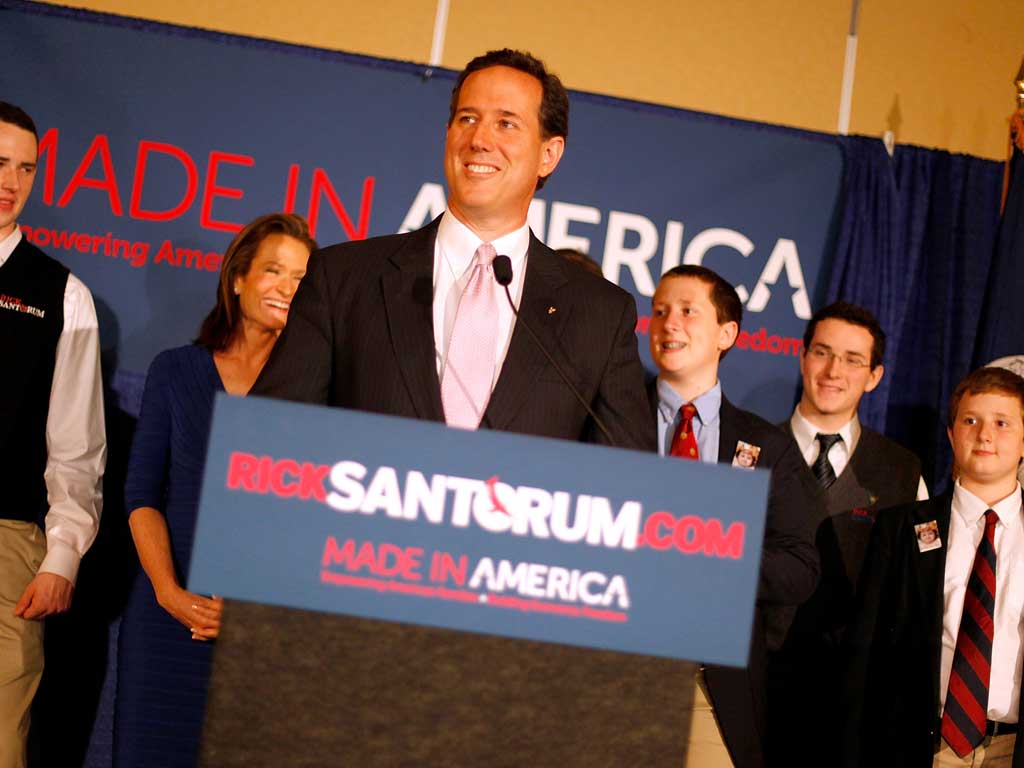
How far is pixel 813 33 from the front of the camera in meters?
4.23

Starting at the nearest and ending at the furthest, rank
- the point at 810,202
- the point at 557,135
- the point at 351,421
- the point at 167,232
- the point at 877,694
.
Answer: the point at 351,421, the point at 557,135, the point at 877,694, the point at 167,232, the point at 810,202

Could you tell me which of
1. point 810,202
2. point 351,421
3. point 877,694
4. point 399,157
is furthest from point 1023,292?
point 351,421

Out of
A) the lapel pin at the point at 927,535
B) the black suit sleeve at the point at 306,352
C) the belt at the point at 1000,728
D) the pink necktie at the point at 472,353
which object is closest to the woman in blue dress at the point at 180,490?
the black suit sleeve at the point at 306,352

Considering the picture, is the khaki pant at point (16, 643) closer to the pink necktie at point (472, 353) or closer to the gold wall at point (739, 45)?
the pink necktie at point (472, 353)

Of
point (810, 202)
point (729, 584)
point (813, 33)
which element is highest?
point (813, 33)

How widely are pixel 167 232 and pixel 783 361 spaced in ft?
7.13

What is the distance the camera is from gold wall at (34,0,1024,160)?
403 centimetres

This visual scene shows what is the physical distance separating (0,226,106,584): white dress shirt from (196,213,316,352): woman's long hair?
322 mm

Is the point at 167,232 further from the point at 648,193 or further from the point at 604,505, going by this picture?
the point at 604,505

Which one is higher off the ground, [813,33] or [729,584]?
[813,33]

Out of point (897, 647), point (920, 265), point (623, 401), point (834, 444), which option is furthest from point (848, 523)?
point (623, 401)

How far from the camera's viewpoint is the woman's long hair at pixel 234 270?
3248 millimetres

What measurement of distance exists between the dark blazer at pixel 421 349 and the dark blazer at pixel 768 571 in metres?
0.34

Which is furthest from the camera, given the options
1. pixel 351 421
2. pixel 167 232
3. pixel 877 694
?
pixel 167 232
